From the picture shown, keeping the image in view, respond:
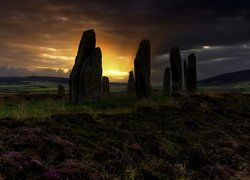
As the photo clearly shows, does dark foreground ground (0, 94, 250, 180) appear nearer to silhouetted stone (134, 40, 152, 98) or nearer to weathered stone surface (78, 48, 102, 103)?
weathered stone surface (78, 48, 102, 103)

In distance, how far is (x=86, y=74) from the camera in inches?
1174

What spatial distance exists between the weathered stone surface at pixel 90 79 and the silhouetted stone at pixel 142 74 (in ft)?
14.5

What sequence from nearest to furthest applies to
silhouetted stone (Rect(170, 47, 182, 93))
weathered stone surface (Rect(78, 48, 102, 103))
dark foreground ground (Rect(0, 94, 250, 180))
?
dark foreground ground (Rect(0, 94, 250, 180))
weathered stone surface (Rect(78, 48, 102, 103))
silhouetted stone (Rect(170, 47, 182, 93))

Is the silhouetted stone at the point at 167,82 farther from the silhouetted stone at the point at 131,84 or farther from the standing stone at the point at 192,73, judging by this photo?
the silhouetted stone at the point at 131,84

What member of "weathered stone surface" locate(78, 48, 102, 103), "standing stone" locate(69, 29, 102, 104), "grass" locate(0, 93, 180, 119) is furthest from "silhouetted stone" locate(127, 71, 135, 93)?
"weathered stone surface" locate(78, 48, 102, 103)

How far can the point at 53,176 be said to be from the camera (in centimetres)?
1052

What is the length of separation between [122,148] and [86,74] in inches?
612

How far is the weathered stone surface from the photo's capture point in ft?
96.7

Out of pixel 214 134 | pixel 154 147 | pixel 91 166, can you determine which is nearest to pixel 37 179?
pixel 91 166

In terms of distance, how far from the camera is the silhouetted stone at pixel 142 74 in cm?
3434

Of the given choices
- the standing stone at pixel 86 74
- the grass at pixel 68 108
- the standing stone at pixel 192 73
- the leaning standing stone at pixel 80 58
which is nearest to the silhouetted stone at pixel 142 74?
the grass at pixel 68 108

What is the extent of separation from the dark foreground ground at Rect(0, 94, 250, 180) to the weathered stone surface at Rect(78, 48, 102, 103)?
6467mm

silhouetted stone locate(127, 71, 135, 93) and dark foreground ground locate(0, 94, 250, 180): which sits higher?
silhouetted stone locate(127, 71, 135, 93)

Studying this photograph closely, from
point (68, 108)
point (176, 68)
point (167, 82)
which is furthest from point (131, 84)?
point (68, 108)
